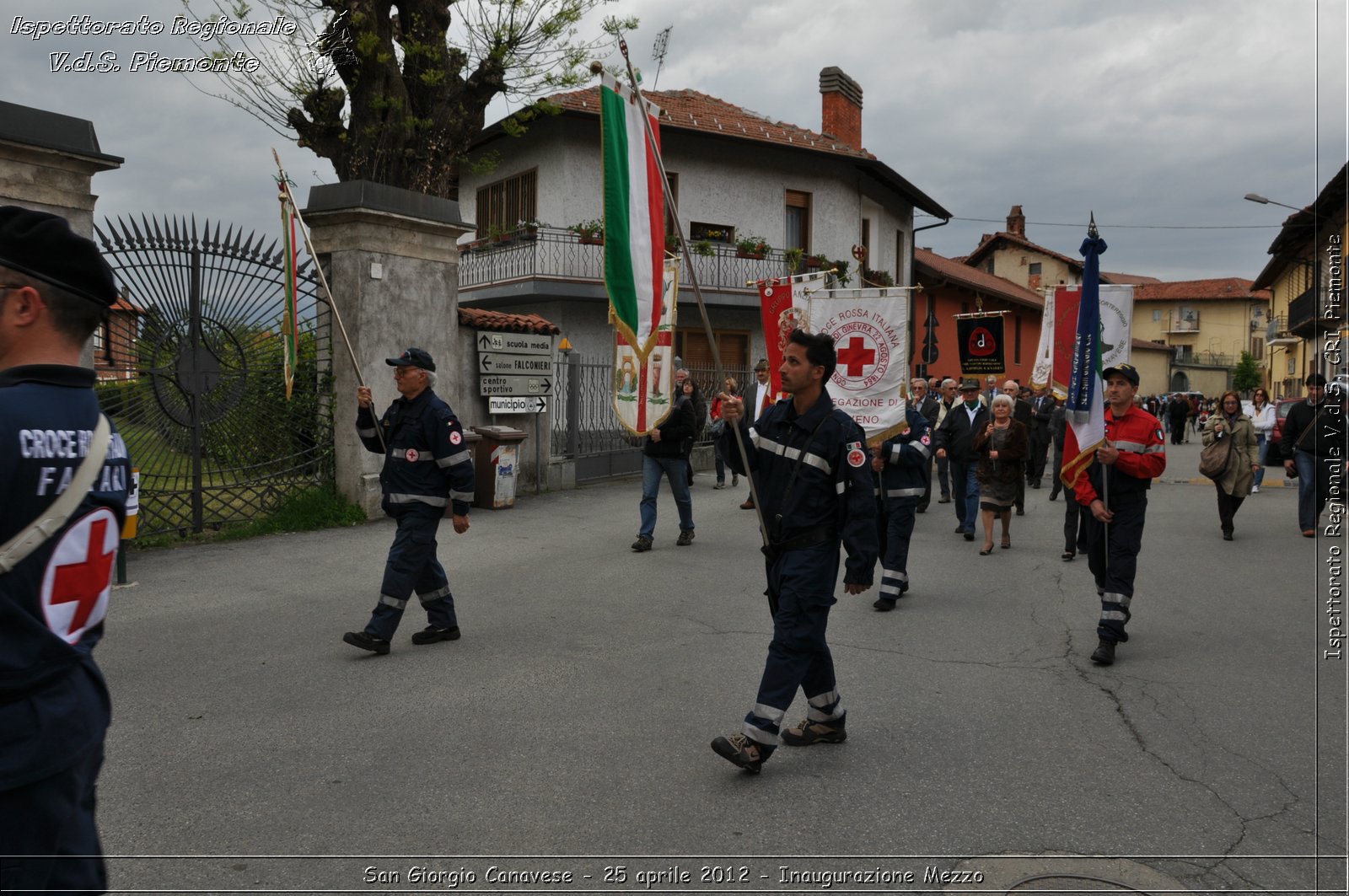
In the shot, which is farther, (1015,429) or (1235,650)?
(1015,429)

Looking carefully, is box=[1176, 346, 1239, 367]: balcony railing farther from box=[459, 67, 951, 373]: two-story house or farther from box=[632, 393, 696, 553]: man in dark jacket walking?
box=[632, 393, 696, 553]: man in dark jacket walking

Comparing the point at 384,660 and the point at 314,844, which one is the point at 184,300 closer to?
the point at 384,660

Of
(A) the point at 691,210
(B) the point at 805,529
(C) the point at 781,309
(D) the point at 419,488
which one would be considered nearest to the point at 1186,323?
(A) the point at 691,210

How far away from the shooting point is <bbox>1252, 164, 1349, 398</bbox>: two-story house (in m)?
28.2

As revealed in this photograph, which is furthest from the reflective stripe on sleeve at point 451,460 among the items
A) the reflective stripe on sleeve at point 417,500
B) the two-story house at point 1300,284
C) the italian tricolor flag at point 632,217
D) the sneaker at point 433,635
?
the two-story house at point 1300,284

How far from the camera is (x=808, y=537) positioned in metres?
4.41

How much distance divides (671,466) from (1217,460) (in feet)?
22.4

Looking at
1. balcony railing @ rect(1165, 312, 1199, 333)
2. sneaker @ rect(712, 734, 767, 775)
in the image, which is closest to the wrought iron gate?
sneaker @ rect(712, 734, 767, 775)

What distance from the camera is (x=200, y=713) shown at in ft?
16.3

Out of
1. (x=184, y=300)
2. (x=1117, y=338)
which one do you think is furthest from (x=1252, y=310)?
(x=184, y=300)

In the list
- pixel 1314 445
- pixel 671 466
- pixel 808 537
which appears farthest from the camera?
pixel 1314 445

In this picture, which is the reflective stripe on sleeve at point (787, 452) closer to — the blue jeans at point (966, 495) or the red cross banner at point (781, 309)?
the red cross banner at point (781, 309)

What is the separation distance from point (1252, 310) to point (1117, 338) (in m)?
81.4

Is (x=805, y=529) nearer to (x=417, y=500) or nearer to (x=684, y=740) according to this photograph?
(x=684, y=740)
